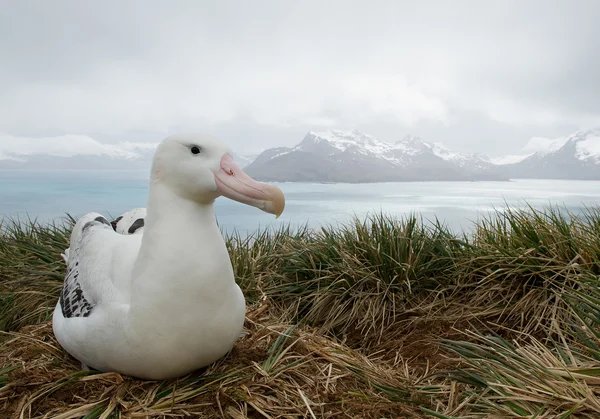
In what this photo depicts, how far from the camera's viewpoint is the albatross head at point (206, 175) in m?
2.22

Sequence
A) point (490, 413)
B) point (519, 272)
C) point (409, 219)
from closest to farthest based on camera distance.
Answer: point (490, 413)
point (519, 272)
point (409, 219)

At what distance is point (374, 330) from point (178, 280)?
2.13 metres

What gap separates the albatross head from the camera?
2.22m

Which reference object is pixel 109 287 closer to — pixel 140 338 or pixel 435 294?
pixel 140 338

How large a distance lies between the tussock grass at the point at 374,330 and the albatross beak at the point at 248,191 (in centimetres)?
97

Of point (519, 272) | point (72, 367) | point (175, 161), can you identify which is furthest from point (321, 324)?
point (175, 161)

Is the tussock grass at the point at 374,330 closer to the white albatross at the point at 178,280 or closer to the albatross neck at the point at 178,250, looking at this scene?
the white albatross at the point at 178,280

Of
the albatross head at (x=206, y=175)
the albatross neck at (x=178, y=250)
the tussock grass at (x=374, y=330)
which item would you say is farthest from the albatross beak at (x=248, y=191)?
the tussock grass at (x=374, y=330)

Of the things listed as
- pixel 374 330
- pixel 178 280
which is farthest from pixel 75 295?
pixel 374 330

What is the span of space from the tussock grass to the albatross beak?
0.97m

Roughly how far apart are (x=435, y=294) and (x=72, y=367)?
2.83 meters

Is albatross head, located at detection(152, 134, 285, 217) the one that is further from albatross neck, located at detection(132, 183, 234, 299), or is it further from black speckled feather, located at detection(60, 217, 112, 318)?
black speckled feather, located at detection(60, 217, 112, 318)

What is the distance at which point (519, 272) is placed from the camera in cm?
396

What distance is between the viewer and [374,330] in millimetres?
3930
